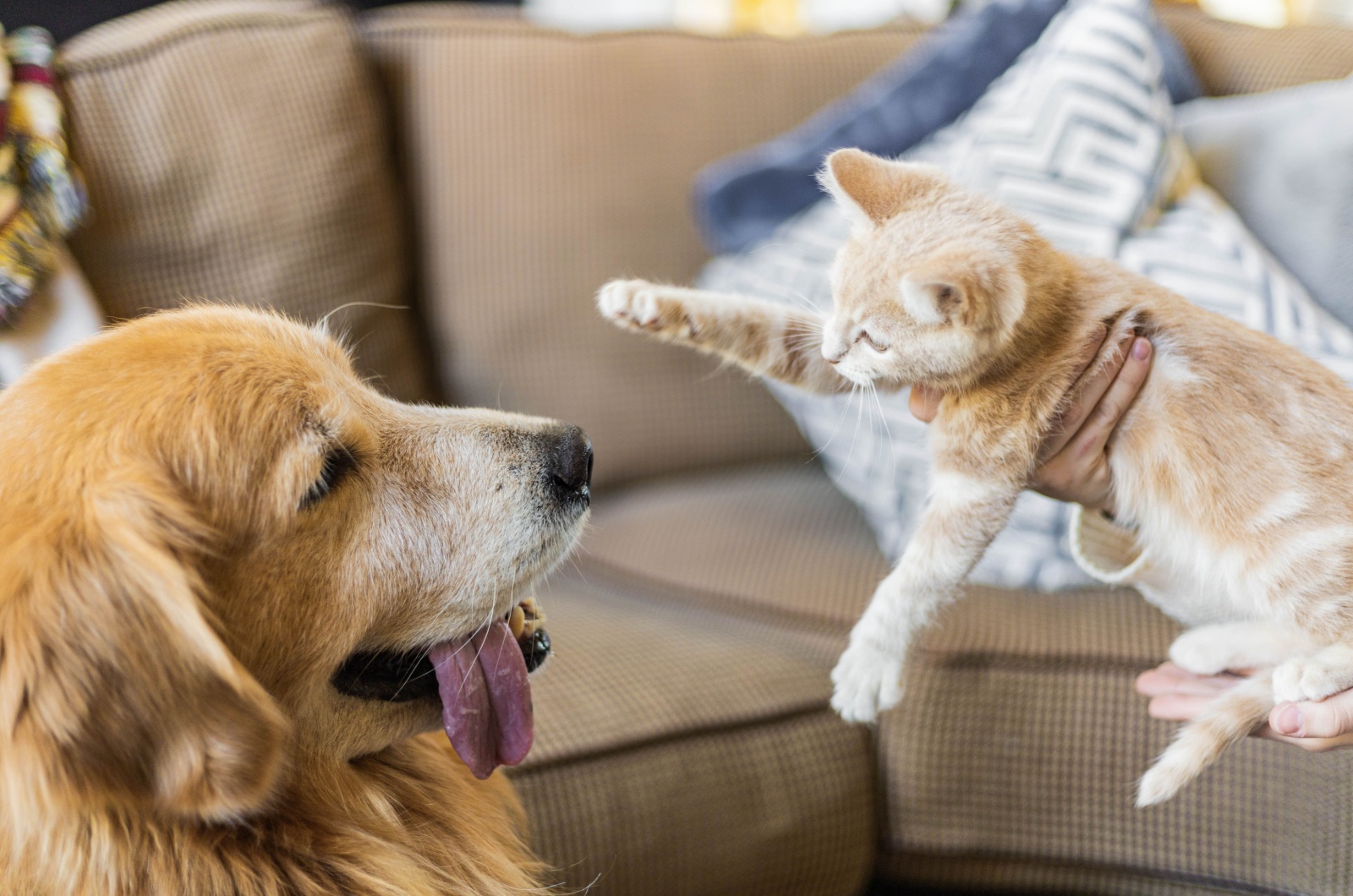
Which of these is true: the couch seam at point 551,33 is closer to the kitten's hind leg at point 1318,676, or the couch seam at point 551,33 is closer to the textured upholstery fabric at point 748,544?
the textured upholstery fabric at point 748,544

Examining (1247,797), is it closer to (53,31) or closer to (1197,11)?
(1197,11)

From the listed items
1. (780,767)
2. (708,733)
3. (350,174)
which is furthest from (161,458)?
(350,174)

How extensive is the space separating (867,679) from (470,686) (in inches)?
15.9

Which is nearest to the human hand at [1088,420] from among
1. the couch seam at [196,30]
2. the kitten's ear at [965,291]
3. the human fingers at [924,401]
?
the human fingers at [924,401]

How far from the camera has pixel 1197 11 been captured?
2271mm

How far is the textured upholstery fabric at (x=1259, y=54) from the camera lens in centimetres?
211

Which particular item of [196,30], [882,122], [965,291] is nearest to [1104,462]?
[965,291]

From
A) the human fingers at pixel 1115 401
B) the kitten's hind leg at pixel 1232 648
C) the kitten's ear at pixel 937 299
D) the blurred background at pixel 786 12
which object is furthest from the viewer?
Answer: the blurred background at pixel 786 12

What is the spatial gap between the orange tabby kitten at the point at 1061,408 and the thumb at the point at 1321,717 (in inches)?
0.5

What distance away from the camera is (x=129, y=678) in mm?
688

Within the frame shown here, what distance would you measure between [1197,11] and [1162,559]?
1.81 m

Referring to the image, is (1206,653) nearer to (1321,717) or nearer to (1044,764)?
(1321,717)

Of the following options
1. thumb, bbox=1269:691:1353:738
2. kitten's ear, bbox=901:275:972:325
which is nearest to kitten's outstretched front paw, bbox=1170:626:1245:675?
thumb, bbox=1269:691:1353:738

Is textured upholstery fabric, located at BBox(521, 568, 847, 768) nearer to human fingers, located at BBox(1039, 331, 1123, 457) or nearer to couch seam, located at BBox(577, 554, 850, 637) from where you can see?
couch seam, located at BBox(577, 554, 850, 637)
